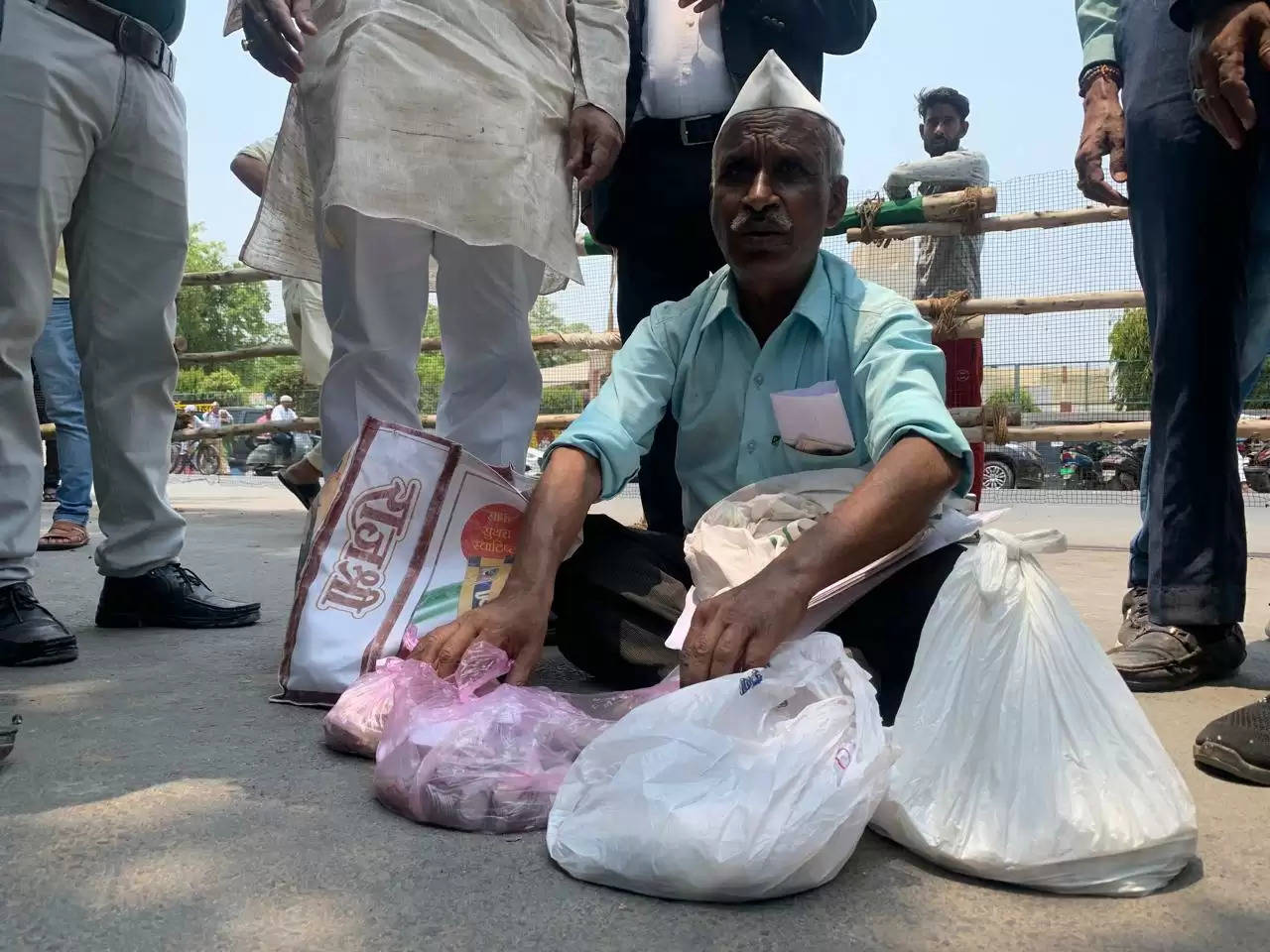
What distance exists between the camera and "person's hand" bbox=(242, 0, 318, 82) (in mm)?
2225

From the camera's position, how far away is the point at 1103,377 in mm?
10750

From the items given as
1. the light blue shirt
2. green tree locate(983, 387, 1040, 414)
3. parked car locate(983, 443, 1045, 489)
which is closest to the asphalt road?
the light blue shirt

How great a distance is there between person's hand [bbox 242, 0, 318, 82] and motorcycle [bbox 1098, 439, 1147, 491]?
1487 centimetres

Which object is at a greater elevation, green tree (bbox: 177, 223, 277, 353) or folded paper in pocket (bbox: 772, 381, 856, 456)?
green tree (bbox: 177, 223, 277, 353)

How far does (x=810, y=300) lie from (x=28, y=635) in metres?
1.69

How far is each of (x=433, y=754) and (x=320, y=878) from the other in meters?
0.23

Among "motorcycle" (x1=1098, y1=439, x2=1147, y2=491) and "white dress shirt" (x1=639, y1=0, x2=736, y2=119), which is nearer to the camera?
"white dress shirt" (x1=639, y1=0, x2=736, y2=119)

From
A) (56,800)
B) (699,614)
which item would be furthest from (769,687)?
(56,800)

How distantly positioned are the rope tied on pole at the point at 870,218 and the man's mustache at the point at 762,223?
3324 millimetres

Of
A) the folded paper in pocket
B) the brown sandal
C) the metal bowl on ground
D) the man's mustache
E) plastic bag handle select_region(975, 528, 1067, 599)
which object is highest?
the man's mustache

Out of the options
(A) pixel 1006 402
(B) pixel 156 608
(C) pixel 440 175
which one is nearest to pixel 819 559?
(C) pixel 440 175

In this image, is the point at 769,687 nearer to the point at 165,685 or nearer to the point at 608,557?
the point at 608,557

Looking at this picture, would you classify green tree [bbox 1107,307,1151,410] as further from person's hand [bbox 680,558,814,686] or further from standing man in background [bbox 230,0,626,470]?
person's hand [bbox 680,558,814,686]

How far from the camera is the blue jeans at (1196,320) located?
2.13 metres
